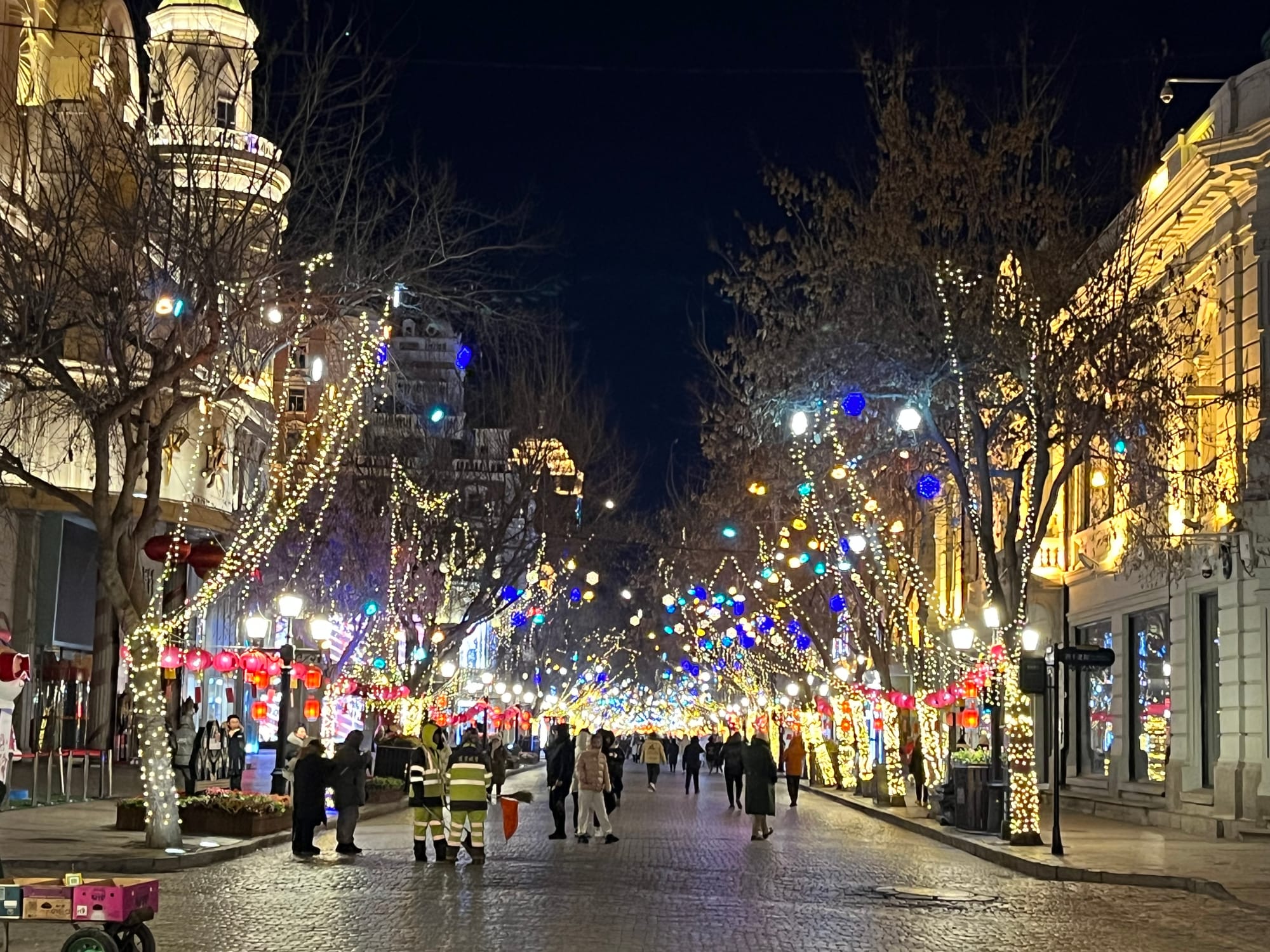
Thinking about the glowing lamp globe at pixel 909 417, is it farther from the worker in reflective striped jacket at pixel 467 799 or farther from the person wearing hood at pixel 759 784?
the worker in reflective striped jacket at pixel 467 799

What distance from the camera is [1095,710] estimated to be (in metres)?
38.1

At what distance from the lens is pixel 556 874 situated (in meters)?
21.3

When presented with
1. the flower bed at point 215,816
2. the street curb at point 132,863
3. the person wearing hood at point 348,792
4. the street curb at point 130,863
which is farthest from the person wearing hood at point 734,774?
the street curb at point 130,863

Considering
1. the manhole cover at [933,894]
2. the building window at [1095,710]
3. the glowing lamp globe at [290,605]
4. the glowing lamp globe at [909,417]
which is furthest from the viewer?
the building window at [1095,710]

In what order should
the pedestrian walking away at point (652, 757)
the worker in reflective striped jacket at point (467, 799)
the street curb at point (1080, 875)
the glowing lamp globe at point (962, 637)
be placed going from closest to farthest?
the street curb at point (1080, 875), the worker in reflective striped jacket at point (467, 799), the glowing lamp globe at point (962, 637), the pedestrian walking away at point (652, 757)

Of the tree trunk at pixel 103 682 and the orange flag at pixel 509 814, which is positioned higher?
the tree trunk at pixel 103 682

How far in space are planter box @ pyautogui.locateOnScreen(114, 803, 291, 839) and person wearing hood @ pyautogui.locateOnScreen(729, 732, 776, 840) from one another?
771 centimetres

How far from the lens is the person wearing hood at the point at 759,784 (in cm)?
2902

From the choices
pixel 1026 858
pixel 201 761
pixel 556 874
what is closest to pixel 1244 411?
pixel 1026 858

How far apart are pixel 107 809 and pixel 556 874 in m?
13.2

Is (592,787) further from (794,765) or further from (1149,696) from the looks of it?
(794,765)

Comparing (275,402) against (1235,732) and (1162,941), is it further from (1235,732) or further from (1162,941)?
(1162,941)

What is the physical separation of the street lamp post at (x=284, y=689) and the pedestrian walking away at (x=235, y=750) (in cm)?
294

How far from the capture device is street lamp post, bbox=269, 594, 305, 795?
30.6m
